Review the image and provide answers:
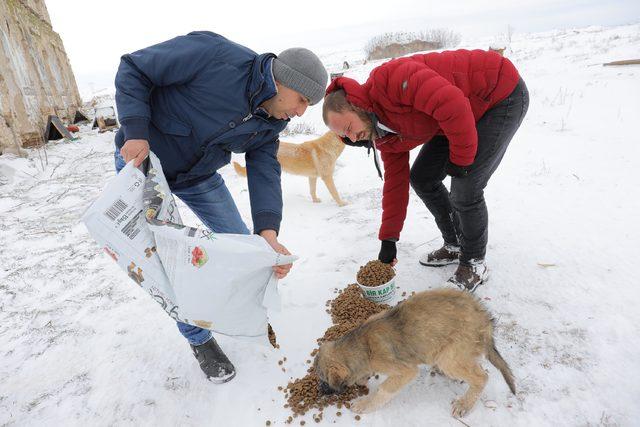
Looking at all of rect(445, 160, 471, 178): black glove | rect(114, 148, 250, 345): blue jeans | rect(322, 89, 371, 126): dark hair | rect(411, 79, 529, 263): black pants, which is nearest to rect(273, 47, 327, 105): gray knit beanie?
rect(322, 89, 371, 126): dark hair

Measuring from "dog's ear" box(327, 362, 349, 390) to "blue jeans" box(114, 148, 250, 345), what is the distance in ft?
2.99

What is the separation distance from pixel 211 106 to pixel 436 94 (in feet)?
A: 4.27

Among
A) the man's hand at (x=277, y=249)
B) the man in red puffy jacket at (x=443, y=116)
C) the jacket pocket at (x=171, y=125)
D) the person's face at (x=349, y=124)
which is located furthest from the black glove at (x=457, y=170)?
the jacket pocket at (x=171, y=125)

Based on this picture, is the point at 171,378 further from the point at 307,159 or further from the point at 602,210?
the point at 602,210

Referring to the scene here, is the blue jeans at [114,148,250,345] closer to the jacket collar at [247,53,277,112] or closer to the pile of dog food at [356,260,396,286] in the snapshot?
the jacket collar at [247,53,277,112]

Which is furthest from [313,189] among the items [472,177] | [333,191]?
[472,177]

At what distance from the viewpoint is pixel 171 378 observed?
2.42 metres

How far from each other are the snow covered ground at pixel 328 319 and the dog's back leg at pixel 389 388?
6 cm

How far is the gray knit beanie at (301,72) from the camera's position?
1938 millimetres

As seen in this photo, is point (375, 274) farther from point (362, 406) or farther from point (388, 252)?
point (362, 406)

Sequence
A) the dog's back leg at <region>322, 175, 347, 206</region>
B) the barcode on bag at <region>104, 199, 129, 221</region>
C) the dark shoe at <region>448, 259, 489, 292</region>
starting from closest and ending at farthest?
the barcode on bag at <region>104, 199, 129, 221</region>
the dark shoe at <region>448, 259, 489, 292</region>
the dog's back leg at <region>322, 175, 347, 206</region>

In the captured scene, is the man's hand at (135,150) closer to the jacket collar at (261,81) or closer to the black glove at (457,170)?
the jacket collar at (261,81)

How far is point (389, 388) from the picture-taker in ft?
6.55

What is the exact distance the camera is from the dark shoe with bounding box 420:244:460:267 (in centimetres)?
323
